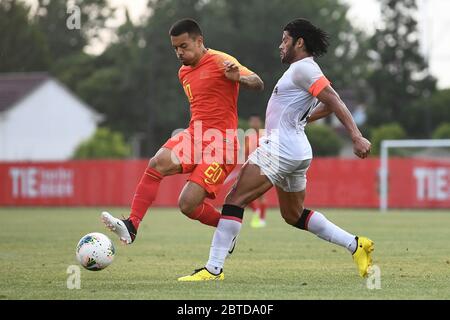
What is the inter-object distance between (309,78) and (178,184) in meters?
26.3

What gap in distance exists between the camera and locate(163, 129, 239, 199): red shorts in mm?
10180

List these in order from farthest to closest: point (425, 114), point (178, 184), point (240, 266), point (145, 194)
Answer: point (425, 114) → point (178, 184) → point (240, 266) → point (145, 194)

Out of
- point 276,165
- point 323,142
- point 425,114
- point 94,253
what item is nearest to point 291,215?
point 276,165

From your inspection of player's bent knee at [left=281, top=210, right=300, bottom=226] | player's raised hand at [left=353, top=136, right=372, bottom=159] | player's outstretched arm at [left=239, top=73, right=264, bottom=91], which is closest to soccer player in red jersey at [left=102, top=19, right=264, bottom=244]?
player's outstretched arm at [left=239, top=73, right=264, bottom=91]

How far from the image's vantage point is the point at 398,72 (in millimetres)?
62969

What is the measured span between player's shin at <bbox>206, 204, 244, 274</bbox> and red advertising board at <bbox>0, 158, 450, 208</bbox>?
20.9m

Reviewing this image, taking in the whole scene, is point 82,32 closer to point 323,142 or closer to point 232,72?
point 323,142

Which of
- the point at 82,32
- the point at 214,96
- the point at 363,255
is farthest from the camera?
the point at 82,32

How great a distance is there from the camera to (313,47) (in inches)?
389

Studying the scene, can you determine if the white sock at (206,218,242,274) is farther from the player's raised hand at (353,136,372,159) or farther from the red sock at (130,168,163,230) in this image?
the player's raised hand at (353,136,372,159)
